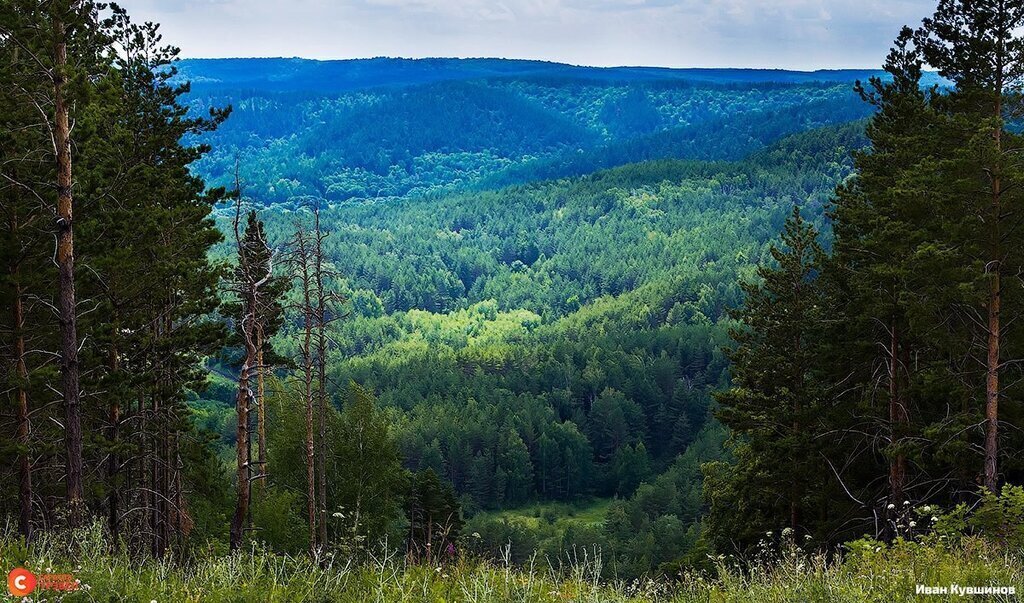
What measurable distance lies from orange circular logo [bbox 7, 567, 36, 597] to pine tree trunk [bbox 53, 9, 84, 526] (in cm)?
554

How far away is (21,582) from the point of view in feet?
19.9

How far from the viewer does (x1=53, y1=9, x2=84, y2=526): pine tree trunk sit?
Answer: 11656mm

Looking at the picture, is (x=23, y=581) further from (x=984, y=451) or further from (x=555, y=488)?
(x=555, y=488)

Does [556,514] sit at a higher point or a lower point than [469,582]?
lower

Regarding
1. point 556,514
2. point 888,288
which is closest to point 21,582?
point 888,288

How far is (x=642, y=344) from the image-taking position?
136 m

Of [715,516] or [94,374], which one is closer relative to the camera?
[94,374]

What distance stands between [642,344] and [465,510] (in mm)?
53591

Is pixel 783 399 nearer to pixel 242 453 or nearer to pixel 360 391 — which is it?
pixel 242 453

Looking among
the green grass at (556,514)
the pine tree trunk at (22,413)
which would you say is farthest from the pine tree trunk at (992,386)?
the green grass at (556,514)

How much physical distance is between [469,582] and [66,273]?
25.8 ft

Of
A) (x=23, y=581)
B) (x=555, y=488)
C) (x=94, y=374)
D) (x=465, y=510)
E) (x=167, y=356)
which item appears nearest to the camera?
(x=23, y=581)

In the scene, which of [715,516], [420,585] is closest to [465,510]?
[715,516]

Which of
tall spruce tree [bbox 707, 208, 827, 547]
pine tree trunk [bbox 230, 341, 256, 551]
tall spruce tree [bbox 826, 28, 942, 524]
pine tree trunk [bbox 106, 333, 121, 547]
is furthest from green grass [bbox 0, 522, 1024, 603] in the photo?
tall spruce tree [bbox 707, 208, 827, 547]
